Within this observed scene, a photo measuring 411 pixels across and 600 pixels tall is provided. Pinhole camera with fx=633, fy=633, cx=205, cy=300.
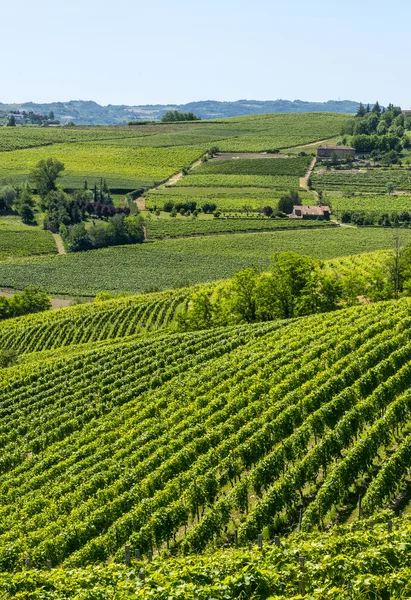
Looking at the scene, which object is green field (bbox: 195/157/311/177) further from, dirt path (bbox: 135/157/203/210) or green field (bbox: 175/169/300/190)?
dirt path (bbox: 135/157/203/210)

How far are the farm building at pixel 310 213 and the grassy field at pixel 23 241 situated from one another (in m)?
57.0

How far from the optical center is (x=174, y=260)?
127062mm

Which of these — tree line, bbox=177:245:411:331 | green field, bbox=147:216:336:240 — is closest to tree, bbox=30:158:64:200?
green field, bbox=147:216:336:240

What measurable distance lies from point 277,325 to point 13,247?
102 m

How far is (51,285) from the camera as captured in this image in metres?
115

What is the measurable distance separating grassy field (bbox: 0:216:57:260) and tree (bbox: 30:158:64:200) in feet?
71.6

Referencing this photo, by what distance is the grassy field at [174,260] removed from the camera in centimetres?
11550

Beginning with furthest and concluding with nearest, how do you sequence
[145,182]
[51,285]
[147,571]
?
[145,182], [51,285], [147,571]

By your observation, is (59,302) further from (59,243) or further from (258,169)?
(258,169)

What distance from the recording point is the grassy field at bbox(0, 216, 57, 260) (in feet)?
451

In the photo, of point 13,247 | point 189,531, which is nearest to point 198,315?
point 189,531

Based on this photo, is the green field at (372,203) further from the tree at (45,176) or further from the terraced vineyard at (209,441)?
the terraced vineyard at (209,441)

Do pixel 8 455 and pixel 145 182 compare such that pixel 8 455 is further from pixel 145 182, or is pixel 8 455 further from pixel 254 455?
pixel 145 182

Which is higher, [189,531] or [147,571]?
[147,571]
